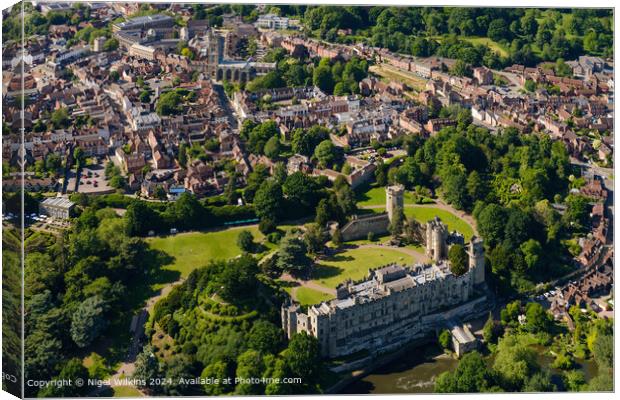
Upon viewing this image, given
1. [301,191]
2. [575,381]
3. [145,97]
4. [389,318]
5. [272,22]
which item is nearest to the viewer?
[575,381]

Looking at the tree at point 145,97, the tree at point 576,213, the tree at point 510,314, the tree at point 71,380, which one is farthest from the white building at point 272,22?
the tree at point 71,380

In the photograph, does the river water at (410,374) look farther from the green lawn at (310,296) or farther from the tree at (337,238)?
the tree at (337,238)

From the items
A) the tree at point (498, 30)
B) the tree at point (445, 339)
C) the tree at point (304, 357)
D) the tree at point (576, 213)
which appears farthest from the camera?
the tree at point (498, 30)

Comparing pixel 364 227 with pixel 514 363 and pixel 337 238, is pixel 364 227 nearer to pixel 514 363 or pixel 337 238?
pixel 337 238

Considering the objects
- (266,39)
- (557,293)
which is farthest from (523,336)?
(266,39)

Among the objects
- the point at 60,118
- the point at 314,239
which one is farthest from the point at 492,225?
the point at 60,118
